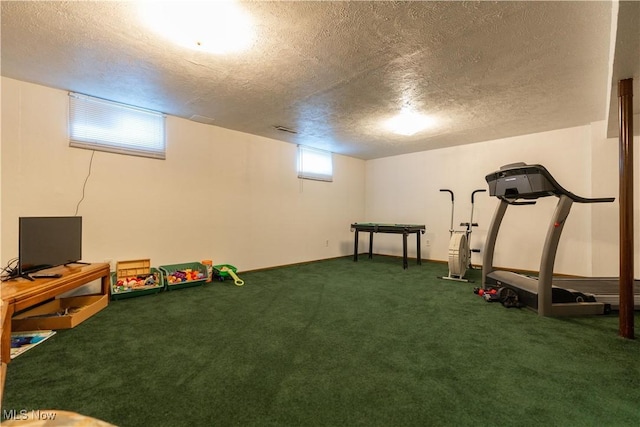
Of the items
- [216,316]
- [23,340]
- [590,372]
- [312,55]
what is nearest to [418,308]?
[590,372]

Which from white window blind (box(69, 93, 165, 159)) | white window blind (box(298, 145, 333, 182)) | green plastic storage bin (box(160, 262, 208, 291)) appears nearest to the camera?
white window blind (box(69, 93, 165, 159))

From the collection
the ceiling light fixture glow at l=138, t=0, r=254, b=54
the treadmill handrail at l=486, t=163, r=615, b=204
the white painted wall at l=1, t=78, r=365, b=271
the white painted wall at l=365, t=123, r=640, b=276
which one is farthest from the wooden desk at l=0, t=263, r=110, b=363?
the white painted wall at l=365, t=123, r=640, b=276

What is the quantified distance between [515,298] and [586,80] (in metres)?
2.40

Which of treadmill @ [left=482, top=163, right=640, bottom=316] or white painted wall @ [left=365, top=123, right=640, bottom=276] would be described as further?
white painted wall @ [left=365, top=123, right=640, bottom=276]

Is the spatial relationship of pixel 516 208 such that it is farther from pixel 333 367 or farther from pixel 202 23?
pixel 202 23

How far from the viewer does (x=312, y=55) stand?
8.11 feet

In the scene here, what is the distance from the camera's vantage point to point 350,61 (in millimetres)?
2564

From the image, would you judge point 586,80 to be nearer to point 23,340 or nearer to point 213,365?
point 213,365

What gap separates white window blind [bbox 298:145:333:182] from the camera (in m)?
5.91

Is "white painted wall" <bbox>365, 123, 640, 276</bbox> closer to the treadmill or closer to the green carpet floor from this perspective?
the treadmill

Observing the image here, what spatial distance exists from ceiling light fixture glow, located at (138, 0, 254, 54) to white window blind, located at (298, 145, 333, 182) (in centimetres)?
353

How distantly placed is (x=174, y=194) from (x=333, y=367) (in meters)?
3.47

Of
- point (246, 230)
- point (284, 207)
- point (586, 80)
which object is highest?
point (586, 80)

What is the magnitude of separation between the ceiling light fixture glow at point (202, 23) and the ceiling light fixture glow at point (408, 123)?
240 cm
